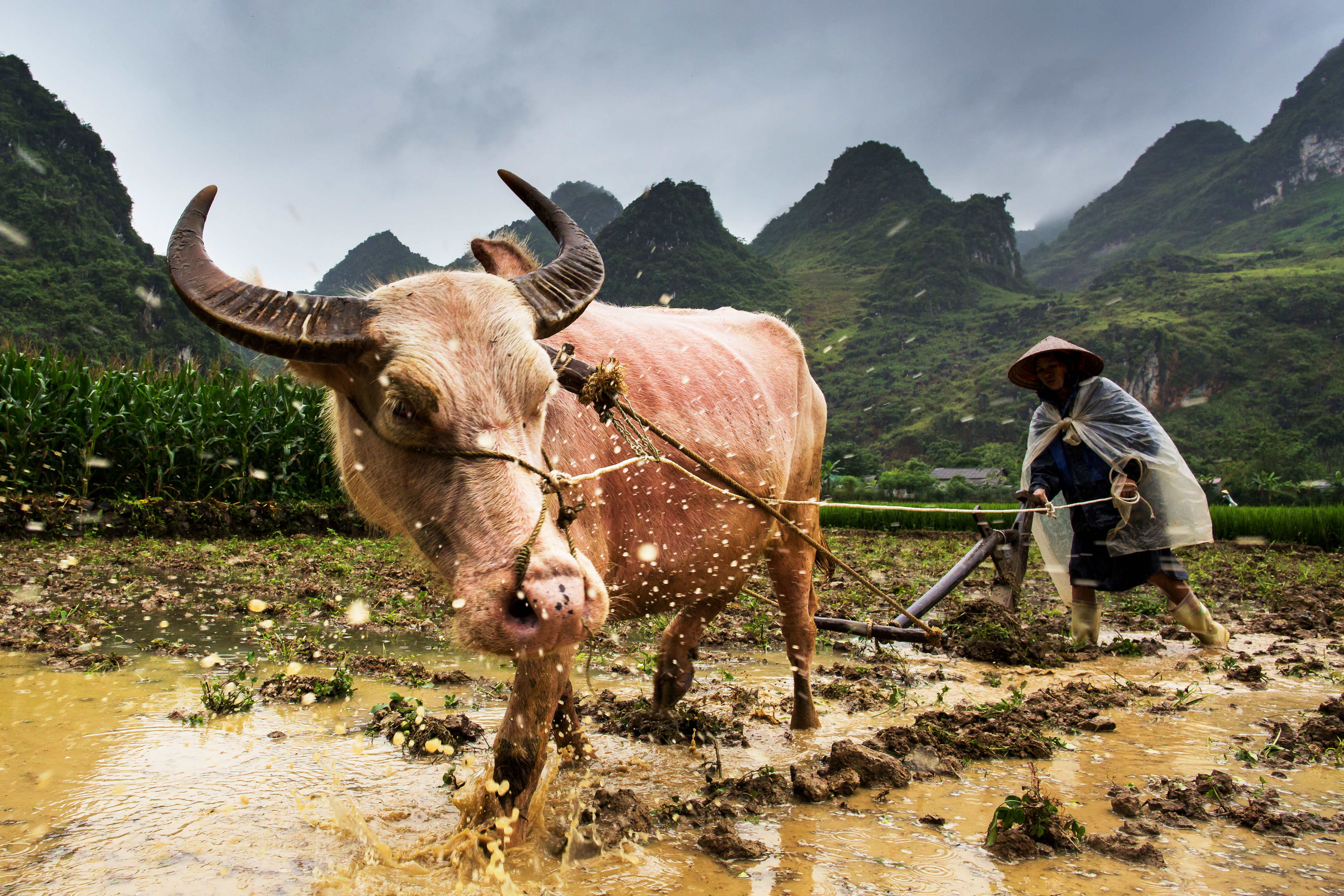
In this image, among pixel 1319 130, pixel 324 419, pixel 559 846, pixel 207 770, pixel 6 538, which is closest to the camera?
pixel 559 846

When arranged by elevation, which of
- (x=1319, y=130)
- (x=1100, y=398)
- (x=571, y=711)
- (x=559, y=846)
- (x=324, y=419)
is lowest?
(x=559, y=846)

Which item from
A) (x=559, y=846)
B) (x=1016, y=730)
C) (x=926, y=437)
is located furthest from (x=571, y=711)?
(x=926, y=437)

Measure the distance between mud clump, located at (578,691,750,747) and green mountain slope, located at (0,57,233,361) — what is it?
29240 mm

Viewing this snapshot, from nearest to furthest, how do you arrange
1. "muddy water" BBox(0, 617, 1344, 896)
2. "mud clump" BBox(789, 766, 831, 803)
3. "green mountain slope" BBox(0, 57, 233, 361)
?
"muddy water" BBox(0, 617, 1344, 896) → "mud clump" BBox(789, 766, 831, 803) → "green mountain slope" BBox(0, 57, 233, 361)

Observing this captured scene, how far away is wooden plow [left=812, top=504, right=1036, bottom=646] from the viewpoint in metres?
4.21

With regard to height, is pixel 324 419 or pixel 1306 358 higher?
pixel 1306 358

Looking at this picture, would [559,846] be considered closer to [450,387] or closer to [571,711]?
[571,711]

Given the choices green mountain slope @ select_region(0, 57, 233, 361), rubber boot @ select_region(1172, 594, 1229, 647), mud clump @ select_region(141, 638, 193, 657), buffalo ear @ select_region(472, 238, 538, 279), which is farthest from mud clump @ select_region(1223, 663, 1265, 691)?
green mountain slope @ select_region(0, 57, 233, 361)

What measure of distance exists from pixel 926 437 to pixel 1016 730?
6785 cm

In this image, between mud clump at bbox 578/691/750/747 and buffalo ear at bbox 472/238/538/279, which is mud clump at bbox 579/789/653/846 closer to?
mud clump at bbox 578/691/750/747

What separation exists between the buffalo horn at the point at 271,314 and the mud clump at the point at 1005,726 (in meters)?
2.65

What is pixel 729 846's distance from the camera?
233 cm

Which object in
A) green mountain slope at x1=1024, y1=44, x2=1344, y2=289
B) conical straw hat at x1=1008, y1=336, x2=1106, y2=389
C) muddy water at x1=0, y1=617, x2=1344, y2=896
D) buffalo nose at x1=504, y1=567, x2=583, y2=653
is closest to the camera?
buffalo nose at x1=504, y1=567, x2=583, y2=653

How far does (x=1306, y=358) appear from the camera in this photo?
65250mm
